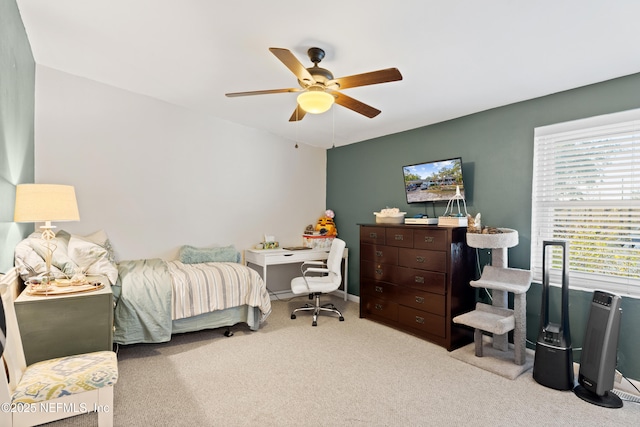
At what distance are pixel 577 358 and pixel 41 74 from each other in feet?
19.0

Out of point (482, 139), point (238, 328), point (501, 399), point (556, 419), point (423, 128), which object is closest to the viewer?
point (556, 419)

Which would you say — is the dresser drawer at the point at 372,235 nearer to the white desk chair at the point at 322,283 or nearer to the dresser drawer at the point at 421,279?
the white desk chair at the point at 322,283

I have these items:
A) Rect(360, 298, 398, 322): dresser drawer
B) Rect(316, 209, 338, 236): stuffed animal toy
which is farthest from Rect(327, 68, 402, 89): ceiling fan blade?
Rect(316, 209, 338, 236): stuffed animal toy

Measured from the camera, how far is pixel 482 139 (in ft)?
11.7

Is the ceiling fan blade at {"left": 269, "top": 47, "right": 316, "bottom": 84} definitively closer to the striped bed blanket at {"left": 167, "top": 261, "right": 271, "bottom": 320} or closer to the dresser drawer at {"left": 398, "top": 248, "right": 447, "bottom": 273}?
the dresser drawer at {"left": 398, "top": 248, "right": 447, "bottom": 273}

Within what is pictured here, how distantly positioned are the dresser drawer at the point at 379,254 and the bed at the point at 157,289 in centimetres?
133

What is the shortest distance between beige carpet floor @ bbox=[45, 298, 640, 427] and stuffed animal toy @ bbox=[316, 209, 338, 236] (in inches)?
81.0

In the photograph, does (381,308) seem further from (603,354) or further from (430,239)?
(603,354)

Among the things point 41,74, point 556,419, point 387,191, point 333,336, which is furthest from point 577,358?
point 41,74

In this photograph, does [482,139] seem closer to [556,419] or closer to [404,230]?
[404,230]

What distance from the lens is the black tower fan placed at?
2.36 meters

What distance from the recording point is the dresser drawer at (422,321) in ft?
11.0

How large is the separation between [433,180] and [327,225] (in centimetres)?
202

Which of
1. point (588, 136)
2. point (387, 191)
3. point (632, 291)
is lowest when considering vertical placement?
point (632, 291)
